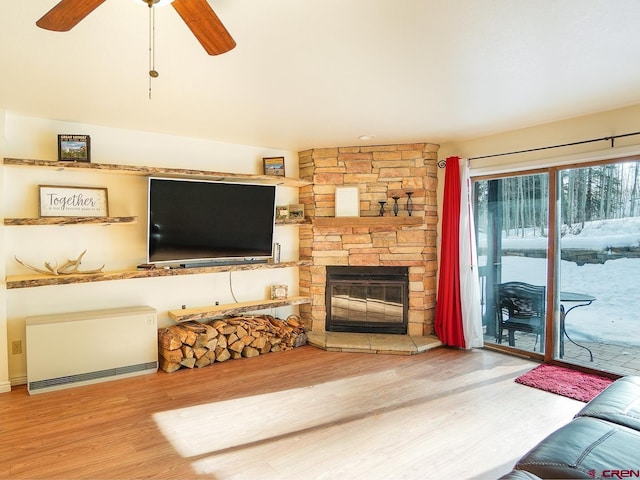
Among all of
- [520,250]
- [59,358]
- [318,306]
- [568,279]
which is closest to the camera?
[59,358]

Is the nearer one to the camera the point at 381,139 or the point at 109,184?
the point at 109,184

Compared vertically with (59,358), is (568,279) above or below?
above

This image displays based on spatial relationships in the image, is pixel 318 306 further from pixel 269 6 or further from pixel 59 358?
pixel 269 6

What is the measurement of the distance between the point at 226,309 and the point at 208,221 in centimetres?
97

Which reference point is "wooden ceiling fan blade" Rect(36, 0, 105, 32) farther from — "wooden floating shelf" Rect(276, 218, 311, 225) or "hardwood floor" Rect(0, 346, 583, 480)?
"wooden floating shelf" Rect(276, 218, 311, 225)

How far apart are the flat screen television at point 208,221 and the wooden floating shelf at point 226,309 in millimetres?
506

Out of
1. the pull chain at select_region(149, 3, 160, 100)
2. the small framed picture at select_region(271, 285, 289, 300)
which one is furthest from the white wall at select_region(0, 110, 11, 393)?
the small framed picture at select_region(271, 285, 289, 300)

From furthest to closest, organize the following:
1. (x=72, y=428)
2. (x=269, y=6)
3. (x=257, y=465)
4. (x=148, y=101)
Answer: (x=148, y=101), (x=72, y=428), (x=257, y=465), (x=269, y=6)

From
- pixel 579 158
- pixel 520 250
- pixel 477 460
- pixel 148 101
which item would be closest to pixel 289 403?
pixel 477 460

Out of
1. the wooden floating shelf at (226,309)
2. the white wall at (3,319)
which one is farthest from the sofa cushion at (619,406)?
the white wall at (3,319)

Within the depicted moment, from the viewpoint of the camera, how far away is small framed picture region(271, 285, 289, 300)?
4.91m

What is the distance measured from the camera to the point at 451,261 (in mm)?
4602

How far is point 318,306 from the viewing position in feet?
16.6

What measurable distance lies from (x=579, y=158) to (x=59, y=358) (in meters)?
4.95
